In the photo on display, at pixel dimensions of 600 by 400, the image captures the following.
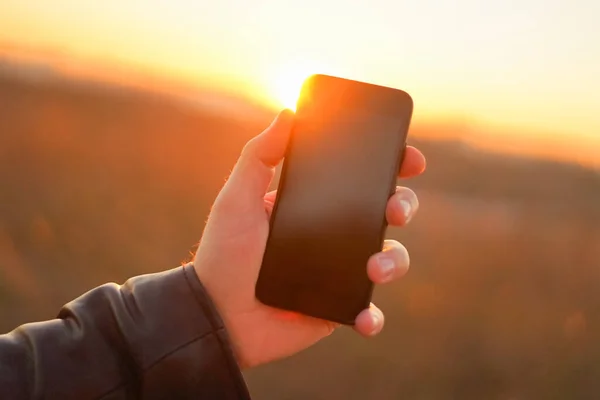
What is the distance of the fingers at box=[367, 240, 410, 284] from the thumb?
0.25 meters

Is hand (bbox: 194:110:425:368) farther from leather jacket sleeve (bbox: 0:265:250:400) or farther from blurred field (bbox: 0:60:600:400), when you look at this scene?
blurred field (bbox: 0:60:600:400)

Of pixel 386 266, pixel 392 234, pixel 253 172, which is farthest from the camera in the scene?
pixel 392 234

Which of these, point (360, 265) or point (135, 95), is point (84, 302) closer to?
point (360, 265)

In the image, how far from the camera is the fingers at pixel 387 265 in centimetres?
104

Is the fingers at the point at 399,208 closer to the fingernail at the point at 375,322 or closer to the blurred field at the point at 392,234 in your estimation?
the fingernail at the point at 375,322

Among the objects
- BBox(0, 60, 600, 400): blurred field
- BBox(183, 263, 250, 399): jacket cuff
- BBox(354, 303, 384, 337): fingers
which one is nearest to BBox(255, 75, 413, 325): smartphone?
BBox(354, 303, 384, 337): fingers

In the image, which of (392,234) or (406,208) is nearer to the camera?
(406,208)

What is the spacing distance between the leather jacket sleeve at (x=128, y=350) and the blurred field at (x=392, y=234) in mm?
1298

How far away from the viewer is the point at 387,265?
1046mm

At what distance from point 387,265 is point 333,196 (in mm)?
155

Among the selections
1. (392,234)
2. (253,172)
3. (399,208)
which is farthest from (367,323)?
(392,234)

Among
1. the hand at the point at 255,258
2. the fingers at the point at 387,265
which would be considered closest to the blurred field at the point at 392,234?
the hand at the point at 255,258

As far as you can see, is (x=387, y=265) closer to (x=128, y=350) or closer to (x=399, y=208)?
(x=399, y=208)

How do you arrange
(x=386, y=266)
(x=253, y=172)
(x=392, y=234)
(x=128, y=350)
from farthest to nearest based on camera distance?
(x=392, y=234), (x=253, y=172), (x=386, y=266), (x=128, y=350)
